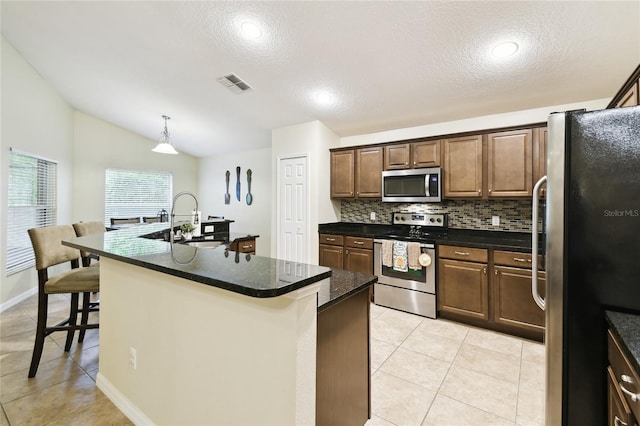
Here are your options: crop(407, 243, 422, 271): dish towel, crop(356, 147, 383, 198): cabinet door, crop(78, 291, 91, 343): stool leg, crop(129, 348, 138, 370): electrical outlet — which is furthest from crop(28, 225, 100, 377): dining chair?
crop(356, 147, 383, 198): cabinet door

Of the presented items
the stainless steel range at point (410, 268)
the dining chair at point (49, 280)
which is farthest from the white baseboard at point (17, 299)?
the stainless steel range at point (410, 268)

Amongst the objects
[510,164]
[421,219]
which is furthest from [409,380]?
[510,164]

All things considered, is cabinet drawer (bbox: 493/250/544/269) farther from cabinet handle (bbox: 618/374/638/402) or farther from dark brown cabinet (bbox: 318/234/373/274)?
cabinet handle (bbox: 618/374/638/402)

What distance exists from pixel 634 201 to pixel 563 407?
33.5 inches

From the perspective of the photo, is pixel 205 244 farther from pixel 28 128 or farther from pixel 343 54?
pixel 28 128

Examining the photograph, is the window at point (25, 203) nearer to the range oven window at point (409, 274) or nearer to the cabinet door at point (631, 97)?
the range oven window at point (409, 274)

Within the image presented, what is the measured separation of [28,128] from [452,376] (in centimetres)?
583

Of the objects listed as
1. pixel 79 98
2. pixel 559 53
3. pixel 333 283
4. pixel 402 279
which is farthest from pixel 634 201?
pixel 79 98

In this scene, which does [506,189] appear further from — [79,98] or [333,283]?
[79,98]

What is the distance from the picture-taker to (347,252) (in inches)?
150

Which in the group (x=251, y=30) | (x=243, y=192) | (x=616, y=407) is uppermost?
(x=251, y=30)

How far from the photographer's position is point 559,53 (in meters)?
2.27

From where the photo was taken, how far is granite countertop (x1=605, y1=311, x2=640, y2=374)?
75cm

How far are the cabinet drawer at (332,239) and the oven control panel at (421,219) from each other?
839 millimetres
